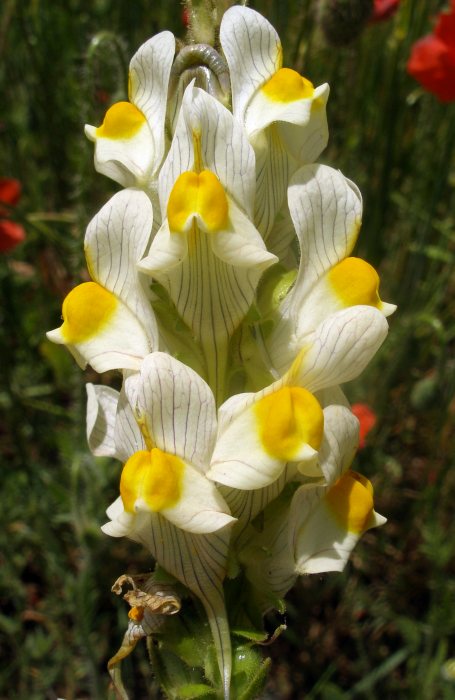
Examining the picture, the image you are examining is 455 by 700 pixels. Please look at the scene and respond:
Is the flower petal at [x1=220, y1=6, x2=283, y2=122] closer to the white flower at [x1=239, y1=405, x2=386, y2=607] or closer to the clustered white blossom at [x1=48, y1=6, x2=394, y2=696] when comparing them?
the clustered white blossom at [x1=48, y1=6, x2=394, y2=696]

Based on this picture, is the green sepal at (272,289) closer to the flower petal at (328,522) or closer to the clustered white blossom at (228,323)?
the clustered white blossom at (228,323)

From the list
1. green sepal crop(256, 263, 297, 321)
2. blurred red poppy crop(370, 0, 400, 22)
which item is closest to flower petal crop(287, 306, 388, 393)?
green sepal crop(256, 263, 297, 321)

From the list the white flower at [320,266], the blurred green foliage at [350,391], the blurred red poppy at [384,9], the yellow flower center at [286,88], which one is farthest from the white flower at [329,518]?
the blurred red poppy at [384,9]

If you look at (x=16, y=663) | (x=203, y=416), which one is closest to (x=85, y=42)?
(x=16, y=663)

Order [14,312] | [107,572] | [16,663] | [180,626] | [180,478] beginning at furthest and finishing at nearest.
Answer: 1. [14,312]
2. [107,572]
3. [16,663]
4. [180,626]
5. [180,478]

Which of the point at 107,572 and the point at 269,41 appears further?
the point at 107,572

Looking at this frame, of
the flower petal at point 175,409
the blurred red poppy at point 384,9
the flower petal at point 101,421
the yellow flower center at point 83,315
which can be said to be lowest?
the flower petal at point 101,421

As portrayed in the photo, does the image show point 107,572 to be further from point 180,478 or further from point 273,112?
point 273,112
